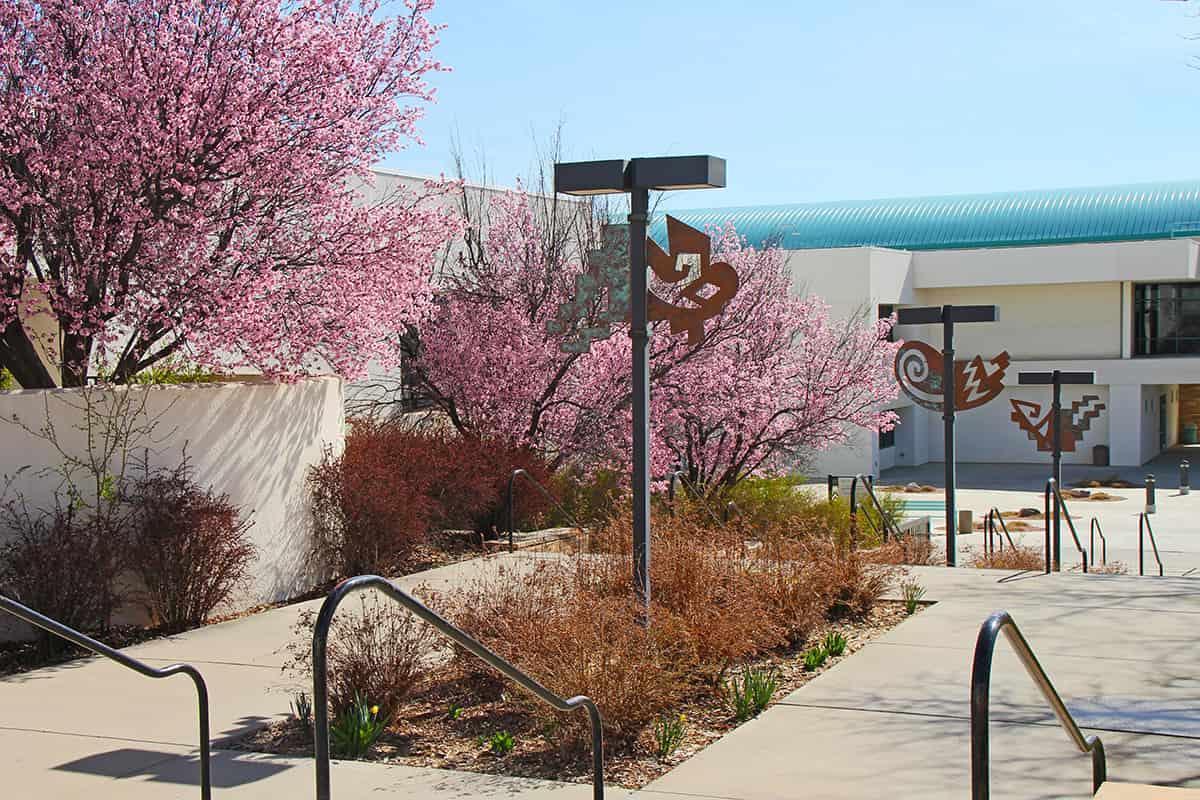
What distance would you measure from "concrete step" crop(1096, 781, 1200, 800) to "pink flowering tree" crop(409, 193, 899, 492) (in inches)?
482

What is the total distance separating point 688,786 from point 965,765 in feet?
4.84

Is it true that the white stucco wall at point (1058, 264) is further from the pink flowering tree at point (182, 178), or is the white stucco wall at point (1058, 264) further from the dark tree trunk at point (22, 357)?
the dark tree trunk at point (22, 357)

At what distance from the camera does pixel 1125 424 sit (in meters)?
50.4

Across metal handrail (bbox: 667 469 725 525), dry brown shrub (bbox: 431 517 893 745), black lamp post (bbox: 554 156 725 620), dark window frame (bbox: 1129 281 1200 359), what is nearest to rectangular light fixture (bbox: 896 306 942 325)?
metal handrail (bbox: 667 469 725 525)

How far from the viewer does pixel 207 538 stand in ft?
34.8

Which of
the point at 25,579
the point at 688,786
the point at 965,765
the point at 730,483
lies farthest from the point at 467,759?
the point at 730,483

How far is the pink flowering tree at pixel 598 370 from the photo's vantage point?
1781cm

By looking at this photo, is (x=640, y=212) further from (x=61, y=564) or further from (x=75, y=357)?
(x=75, y=357)

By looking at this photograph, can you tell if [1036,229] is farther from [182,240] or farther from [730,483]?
[182,240]

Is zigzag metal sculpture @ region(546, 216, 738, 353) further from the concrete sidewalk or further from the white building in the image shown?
the white building

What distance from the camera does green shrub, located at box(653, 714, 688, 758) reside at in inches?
273

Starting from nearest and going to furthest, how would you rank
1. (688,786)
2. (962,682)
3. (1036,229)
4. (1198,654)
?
(688,786)
(962,682)
(1198,654)
(1036,229)

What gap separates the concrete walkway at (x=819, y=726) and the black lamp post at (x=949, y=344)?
22.4 ft

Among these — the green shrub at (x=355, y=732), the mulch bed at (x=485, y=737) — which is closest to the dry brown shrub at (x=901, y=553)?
the mulch bed at (x=485, y=737)
